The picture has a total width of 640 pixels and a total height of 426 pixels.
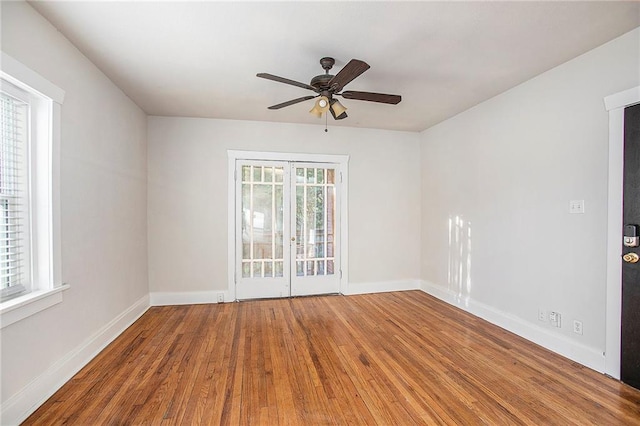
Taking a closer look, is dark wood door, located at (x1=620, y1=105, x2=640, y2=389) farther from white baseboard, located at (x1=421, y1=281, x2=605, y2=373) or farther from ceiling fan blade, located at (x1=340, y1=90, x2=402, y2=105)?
ceiling fan blade, located at (x1=340, y1=90, x2=402, y2=105)

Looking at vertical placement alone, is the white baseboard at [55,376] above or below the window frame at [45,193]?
below

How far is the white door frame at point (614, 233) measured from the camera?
7.69ft

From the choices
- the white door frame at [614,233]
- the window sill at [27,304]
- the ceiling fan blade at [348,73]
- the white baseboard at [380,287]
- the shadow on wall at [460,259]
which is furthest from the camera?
the white baseboard at [380,287]

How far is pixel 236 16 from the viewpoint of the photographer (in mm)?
2074

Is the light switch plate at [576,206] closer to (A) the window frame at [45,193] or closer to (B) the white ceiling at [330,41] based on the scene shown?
(B) the white ceiling at [330,41]

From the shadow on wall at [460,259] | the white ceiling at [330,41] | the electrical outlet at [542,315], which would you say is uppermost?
the white ceiling at [330,41]

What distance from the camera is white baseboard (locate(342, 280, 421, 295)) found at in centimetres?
480

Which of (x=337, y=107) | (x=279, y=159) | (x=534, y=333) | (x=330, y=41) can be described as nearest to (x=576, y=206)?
(x=534, y=333)

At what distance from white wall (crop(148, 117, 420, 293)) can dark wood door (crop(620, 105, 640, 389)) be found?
2.92 metres

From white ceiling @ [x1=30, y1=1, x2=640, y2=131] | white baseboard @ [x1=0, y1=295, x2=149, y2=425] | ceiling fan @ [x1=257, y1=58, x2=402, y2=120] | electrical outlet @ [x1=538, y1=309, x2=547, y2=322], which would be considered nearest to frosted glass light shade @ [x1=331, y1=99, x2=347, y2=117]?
ceiling fan @ [x1=257, y1=58, x2=402, y2=120]

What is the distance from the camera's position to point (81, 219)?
8.48 ft

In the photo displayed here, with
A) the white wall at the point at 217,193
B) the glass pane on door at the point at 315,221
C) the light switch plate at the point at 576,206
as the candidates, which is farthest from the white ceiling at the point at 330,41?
the glass pane on door at the point at 315,221

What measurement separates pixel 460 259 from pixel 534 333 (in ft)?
4.10

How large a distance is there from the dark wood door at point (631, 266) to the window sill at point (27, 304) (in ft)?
13.9
